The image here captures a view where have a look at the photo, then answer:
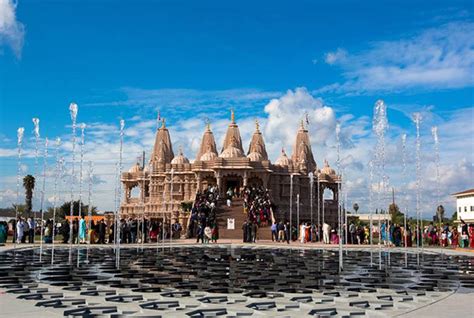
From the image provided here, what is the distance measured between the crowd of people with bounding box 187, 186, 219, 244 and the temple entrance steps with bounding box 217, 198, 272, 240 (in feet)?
4.03

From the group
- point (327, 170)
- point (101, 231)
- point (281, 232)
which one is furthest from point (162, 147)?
point (101, 231)

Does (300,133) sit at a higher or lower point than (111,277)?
higher

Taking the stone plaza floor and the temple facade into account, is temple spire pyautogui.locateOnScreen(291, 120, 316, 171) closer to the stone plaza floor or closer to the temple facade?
the temple facade

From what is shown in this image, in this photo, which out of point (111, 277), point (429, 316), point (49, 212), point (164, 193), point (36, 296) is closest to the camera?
point (429, 316)

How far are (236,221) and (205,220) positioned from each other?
663 cm

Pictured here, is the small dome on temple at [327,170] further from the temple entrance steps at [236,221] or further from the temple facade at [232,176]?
the temple entrance steps at [236,221]

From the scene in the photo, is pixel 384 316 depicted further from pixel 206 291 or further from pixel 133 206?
pixel 133 206

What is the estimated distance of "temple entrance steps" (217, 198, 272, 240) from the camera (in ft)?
118

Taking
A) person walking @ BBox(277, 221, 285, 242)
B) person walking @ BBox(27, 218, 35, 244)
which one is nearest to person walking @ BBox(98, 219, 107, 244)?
person walking @ BBox(27, 218, 35, 244)

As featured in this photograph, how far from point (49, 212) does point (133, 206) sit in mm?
24255

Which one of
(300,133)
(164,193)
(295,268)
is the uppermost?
(300,133)

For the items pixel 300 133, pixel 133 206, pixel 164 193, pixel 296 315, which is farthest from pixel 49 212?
pixel 296 315

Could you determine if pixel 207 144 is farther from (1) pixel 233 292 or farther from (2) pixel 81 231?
(1) pixel 233 292

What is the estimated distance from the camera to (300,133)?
71.6m
